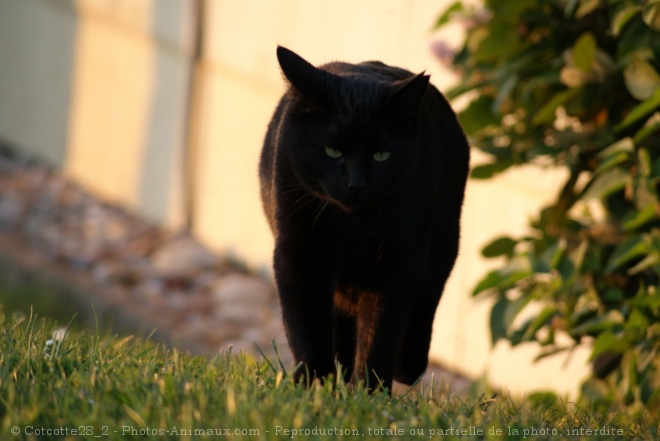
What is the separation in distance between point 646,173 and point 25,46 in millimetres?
8122

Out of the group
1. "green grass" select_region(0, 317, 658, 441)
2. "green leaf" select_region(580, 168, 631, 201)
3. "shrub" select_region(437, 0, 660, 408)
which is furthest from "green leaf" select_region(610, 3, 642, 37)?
"green grass" select_region(0, 317, 658, 441)

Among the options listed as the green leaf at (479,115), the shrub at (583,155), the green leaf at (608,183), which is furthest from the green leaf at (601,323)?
the green leaf at (479,115)

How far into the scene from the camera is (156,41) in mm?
8773

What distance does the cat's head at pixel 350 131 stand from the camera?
314 centimetres

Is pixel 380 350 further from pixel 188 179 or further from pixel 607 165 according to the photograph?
pixel 188 179

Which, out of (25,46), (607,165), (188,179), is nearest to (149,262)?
(188,179)

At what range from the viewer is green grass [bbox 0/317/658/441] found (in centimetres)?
249

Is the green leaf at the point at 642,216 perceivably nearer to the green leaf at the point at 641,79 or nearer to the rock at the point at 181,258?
the green leaf at the point at 641,79

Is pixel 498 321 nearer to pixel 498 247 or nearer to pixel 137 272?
pixel 498 247

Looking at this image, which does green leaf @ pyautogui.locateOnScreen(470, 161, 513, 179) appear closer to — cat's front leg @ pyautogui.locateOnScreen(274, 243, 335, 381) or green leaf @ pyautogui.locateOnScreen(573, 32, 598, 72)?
green leaf @ pyautogui.locateOnScreen(573, 32, 598, 72)

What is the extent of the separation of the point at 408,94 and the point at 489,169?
62.7 inches

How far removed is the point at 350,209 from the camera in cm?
321

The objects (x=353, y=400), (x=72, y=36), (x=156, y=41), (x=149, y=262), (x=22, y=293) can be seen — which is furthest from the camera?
(x=72, y=36)

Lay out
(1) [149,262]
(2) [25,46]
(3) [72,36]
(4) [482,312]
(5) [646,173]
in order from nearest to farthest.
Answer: (5) [646,173] → (4) [482,312] → (1) [149,262] → (3) [72,36] → (2) [25,46]
